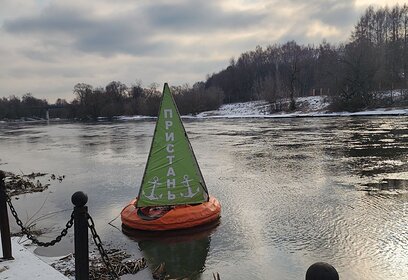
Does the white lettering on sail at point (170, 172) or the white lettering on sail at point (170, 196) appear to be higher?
the white lettering on sail at point (170, 172)

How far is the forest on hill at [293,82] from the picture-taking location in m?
59.2

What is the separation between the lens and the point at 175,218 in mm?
8711

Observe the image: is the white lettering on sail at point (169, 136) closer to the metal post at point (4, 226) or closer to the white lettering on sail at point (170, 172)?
the white lettering on sail at point (170, 172)

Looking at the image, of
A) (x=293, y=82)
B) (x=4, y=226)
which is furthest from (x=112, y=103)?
(x=4, y=226)

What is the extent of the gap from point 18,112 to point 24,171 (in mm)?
141885

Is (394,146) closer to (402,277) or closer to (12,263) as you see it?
(402,277)

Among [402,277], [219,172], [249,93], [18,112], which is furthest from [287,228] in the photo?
[18,112]

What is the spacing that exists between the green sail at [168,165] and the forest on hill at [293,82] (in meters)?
54.2

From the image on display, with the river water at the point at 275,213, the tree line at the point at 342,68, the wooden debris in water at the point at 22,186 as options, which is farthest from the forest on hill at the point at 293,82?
the wooden debris in water at the point at 22,186

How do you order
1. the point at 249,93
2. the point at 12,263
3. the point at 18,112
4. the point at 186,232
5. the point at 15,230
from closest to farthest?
the point at 12,263 → the point at 186,232 → the point at 15,230 → the point at 249,93 → the point at 18,112

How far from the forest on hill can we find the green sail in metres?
54.2

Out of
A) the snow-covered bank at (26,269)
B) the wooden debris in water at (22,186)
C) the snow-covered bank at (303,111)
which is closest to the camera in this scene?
the snow-covered bank at (26,269)

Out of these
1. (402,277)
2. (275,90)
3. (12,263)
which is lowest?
(402,277)

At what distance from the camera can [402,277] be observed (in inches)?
243
